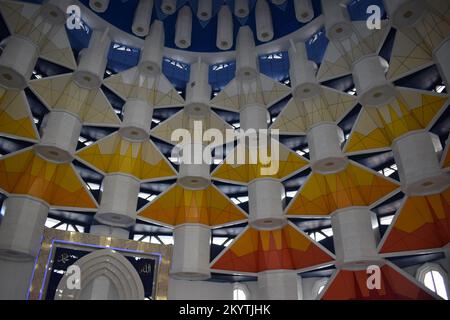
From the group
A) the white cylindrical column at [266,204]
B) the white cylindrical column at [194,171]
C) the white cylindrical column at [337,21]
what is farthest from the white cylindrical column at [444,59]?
the white cylindrical column at [194,171]

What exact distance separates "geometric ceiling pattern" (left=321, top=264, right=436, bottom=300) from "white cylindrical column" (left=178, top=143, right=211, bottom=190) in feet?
39.3

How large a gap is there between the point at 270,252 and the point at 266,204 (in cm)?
355

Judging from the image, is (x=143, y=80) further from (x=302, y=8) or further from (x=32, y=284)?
(x=32, y=284)

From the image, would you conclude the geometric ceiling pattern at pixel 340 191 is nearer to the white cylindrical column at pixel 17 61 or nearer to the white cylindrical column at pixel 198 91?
the white cylindrical column at pixel 198 91

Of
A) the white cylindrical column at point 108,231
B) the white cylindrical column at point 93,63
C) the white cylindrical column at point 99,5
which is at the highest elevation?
the white cylindrical column at point 99,5

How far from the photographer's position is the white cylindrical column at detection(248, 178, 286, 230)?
1067 inches

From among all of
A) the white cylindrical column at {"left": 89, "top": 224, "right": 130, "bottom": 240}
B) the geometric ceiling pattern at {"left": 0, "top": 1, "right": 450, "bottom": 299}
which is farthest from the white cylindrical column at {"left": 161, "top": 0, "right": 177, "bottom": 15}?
the white cylindrical column at {"left": 89, "top": 224, "right": 130, "bottom": 240}

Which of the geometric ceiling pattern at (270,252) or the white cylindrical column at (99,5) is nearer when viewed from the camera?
the geometric ceiling pattern at (270,252)

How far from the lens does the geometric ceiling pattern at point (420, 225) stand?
21984 millimetres

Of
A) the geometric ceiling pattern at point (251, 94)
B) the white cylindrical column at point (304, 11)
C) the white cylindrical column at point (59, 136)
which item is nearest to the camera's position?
the white cylindrical column at point (59, 136)

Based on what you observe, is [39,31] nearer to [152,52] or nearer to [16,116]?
[16,116]

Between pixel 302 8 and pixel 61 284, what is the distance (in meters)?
28.0

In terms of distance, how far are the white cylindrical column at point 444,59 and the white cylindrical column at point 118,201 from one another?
2193 centimetres

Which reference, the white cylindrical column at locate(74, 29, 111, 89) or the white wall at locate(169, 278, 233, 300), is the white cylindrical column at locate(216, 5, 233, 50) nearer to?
the white cylindrical column at locate(74, 29, 111, 89)
